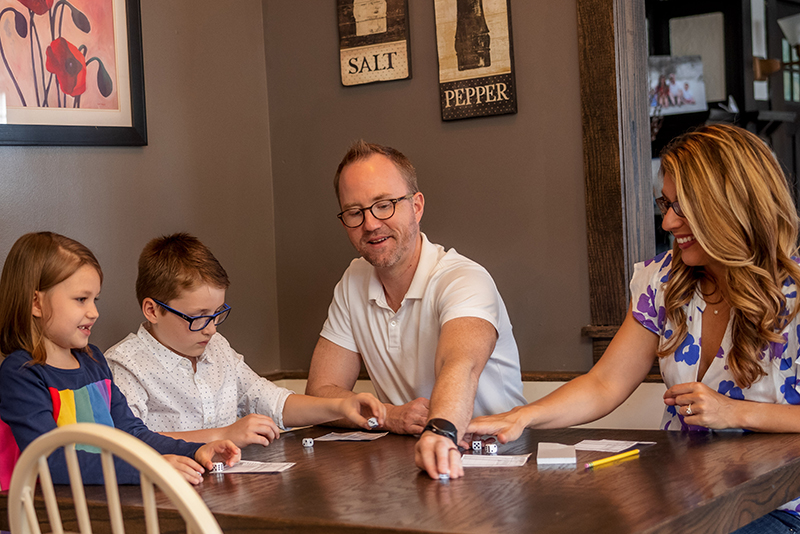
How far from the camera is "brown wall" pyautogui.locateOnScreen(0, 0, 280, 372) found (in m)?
2.52

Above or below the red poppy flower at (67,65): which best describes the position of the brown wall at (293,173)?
below

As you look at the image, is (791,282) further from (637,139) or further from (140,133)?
(140,133)

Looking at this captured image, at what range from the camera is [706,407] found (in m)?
1.67

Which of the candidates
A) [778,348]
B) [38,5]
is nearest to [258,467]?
[778,348]

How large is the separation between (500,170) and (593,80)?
423mm

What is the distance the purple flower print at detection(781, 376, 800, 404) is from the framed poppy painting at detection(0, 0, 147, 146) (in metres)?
2.06

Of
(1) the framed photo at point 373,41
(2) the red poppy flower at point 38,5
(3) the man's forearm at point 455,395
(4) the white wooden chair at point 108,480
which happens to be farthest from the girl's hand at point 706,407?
(2) the red poppy flower at point 38,5

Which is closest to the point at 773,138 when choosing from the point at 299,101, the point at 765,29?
the point at 765,29

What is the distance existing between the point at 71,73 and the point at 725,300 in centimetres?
198

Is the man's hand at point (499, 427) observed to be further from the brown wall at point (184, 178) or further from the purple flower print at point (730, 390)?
the brown wall at point (184, 178)

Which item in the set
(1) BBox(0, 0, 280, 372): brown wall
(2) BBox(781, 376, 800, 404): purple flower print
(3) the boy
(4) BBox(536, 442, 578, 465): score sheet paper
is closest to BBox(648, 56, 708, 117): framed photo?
(1) BBox(0, 0, 280, 372): brown wall

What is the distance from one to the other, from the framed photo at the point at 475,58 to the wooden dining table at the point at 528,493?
1423mm

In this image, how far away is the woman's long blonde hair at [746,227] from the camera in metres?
1.73

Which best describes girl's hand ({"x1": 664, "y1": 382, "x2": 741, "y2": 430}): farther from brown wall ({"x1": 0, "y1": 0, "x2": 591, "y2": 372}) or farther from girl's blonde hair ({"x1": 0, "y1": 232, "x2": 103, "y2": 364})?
girl's blonde hair ({"x1": 0, "y1": 232, "x2": 103, "y2": 364})
